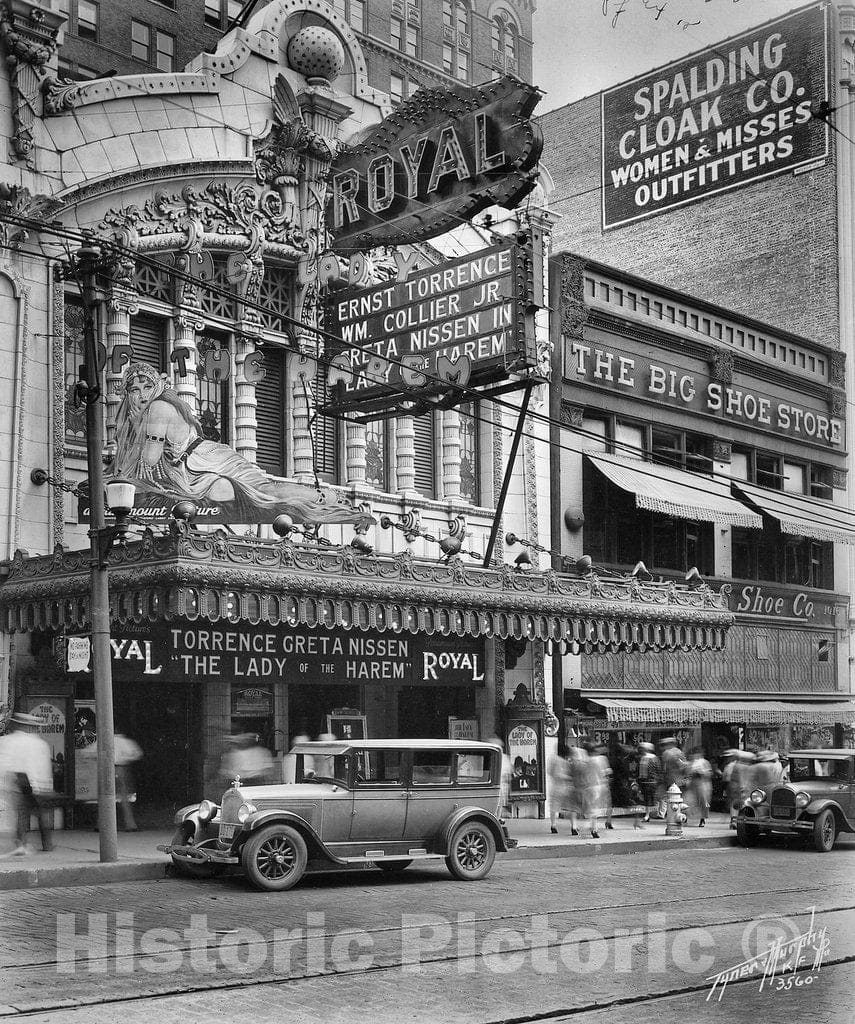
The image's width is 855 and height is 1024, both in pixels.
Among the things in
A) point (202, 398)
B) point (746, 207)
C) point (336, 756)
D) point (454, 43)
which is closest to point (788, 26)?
point (746, 207)

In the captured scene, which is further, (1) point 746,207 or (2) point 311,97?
(1) point 746,207

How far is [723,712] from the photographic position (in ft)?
96.1

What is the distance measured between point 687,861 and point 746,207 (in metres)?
24.5

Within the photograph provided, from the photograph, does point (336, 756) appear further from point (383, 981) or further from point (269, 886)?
point (383, 981)

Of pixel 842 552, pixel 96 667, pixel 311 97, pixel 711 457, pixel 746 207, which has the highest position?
pixel 746 207

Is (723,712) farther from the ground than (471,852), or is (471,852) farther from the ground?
(723,712)

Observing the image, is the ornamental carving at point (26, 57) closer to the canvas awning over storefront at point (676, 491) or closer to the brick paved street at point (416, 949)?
the brick paved street at point (416, 949)

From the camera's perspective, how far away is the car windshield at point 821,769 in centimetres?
2291

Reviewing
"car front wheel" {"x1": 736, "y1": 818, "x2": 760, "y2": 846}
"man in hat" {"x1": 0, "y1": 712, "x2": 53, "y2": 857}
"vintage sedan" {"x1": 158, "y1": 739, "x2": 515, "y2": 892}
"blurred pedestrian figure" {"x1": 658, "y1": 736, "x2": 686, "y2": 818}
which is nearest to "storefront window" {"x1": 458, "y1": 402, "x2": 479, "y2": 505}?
"blurred pedestrian figure" {"x1": 658, "y1": 736, "x2": 686, "y2": 818}

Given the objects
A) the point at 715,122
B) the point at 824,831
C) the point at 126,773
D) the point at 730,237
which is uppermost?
the point at 715,122

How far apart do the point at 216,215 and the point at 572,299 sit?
935cm

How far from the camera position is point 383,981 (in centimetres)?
968

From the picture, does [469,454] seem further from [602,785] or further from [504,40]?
[504,40]

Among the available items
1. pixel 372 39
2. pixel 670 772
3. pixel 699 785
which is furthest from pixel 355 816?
pixel 372 39
